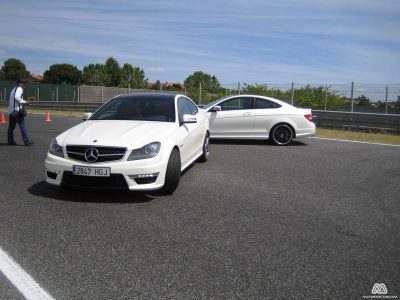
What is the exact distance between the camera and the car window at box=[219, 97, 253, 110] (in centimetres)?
1210

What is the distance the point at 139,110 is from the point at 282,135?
6134 mm

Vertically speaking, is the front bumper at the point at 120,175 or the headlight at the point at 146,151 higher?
the headlight at the point at 146,151

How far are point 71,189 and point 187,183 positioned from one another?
5.88ft

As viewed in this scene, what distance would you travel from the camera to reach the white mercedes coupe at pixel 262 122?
12.0 meters

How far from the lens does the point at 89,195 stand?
586 cm

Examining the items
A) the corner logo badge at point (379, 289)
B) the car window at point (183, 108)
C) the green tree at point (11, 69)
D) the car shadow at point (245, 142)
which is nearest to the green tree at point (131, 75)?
the green tree at point (11, 69)

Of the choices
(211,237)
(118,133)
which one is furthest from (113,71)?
(211,237)

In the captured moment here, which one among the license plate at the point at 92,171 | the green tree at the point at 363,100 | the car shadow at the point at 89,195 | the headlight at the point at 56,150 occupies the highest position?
the green tree at the point at 363,100

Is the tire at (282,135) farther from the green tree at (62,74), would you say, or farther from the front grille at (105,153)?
the green tree at (62,74)

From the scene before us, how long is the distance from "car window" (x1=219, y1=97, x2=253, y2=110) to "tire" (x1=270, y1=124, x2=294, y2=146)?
3.22 feet

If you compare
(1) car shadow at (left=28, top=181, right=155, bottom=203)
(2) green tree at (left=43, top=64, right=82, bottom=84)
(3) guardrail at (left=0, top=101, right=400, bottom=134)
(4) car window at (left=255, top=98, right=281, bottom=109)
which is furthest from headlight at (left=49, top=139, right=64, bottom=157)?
(2) green tree at (left=43, top=64, right=82, bottom=84)

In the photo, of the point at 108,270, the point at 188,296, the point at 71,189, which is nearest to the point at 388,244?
the point at 188,296

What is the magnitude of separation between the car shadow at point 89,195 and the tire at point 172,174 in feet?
0.79

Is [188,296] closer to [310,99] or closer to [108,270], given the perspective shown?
[108,270]
